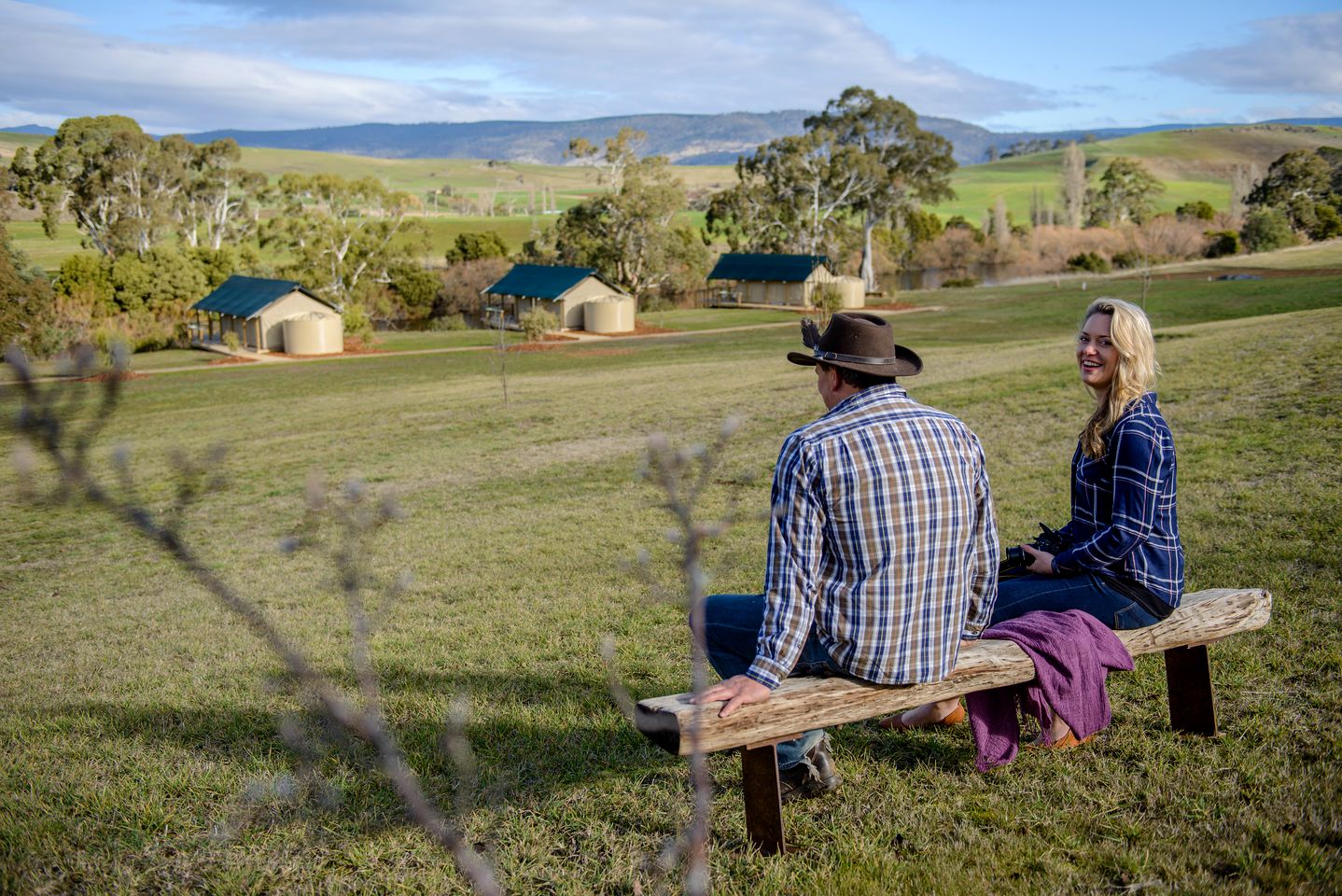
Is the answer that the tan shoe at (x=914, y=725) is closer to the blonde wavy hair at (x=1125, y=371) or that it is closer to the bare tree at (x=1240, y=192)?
the blonde wavy hair at (x=1125, y=371)

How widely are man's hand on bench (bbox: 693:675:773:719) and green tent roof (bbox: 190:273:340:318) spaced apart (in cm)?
4589

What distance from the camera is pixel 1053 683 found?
4219 millimetres

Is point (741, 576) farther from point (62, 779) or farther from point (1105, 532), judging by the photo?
point (62, 779)

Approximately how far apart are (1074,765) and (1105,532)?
0.99 meters

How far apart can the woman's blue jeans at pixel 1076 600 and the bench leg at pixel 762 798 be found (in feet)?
4.64

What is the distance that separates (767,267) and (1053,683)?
6162 cm

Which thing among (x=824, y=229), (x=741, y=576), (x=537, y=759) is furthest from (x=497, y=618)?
(x=824, y=229)

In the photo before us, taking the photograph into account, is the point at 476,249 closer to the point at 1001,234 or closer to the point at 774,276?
the point at 774,276

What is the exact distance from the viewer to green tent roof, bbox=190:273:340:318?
151 ft

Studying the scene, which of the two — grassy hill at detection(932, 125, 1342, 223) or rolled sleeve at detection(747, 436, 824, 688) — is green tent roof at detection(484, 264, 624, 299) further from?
grassy hill at detection(932, 125, 1342, 223)

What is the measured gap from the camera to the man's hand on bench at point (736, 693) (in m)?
3.51

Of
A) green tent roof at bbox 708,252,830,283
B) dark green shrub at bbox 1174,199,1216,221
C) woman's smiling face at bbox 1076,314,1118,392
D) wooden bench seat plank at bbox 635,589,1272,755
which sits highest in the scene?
dark green shrub at bbox 1174,199,1216,221

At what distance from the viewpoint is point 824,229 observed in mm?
73625

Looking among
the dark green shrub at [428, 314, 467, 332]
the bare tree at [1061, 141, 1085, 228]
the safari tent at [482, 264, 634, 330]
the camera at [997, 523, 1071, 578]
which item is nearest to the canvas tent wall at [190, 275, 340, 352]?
the dark green shrub at [428, 314, 467, 332]
